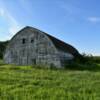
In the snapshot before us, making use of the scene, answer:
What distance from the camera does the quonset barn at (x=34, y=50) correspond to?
33.1 meters

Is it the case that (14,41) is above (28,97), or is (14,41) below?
above

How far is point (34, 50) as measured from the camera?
35.2 m

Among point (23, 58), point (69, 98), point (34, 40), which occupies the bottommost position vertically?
point (69, 98)

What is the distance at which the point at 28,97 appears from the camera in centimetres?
1014

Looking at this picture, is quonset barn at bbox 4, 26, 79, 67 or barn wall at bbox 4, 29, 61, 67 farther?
barn wall at bbox 4, 29, 61, 67

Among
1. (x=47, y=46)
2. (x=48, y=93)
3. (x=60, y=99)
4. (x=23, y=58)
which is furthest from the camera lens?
(x=23, y=58)

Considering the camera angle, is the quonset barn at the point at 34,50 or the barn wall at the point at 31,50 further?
the barn wall at the point at 31,50

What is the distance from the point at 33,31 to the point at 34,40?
125 centimetres

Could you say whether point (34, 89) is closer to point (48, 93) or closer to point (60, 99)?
point (48, 93)

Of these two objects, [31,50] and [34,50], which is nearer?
[34,50]

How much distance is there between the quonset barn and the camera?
33.1 meters

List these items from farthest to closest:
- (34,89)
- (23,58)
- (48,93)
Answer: (23,58) → (34,89) → (48,93)

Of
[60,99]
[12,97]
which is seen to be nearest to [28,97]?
[12,97]

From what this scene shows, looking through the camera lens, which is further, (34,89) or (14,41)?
(14,41)
